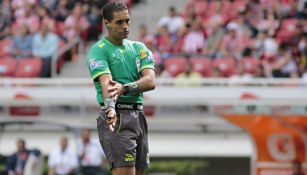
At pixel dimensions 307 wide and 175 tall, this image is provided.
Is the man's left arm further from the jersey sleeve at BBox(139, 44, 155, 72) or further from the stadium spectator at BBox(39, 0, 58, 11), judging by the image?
the stadium spectator at BBox(39, 0, 58, 11)

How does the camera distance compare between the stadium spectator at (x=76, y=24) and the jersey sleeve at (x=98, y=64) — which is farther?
the stadium spectator at (x=76, y=24)

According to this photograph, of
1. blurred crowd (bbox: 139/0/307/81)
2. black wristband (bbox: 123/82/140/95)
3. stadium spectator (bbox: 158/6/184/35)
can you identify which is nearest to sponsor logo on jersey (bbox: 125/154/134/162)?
black wristband (bbox: 123/82/140/95)

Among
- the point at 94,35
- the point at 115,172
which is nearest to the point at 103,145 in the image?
the point at 115,172

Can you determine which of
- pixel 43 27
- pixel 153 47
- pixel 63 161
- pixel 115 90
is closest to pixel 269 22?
pixel 153 47

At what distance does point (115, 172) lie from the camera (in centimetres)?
959

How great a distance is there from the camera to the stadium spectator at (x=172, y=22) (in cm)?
2273

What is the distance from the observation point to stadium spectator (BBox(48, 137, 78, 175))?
61.9 ft

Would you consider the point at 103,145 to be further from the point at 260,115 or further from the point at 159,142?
the point at 159,142

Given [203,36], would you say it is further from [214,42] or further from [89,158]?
[89,158]

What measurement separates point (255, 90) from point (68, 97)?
3.74m

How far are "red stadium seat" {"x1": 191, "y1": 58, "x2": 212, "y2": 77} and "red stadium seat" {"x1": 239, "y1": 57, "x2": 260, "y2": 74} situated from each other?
0.70 m

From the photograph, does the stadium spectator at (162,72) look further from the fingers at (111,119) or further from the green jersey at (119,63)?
the fingers at (111,119)

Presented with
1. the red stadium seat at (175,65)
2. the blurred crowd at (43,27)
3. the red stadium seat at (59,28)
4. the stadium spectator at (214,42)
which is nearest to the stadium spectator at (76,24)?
the blurred crowd at (43,27)

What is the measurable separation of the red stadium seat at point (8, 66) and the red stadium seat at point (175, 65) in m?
3.46
